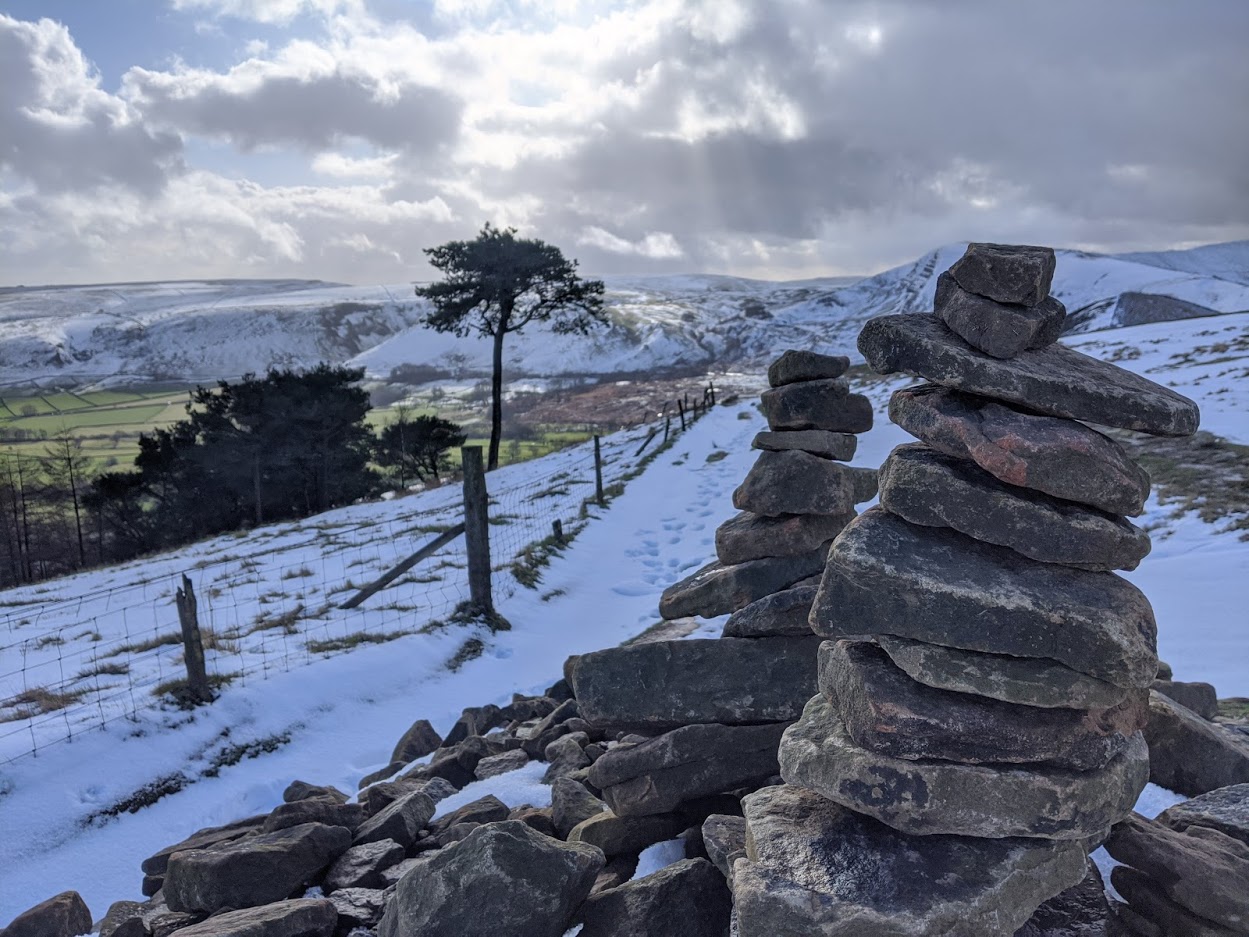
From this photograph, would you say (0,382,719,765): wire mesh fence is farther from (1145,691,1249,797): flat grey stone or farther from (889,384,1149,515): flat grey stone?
(1145,691,1249,797): flat grey stone

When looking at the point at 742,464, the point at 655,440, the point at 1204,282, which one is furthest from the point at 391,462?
the point at 1204,282

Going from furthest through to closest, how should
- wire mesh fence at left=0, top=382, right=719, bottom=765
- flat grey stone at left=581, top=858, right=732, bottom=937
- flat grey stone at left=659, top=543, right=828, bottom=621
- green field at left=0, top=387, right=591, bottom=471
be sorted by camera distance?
green field at left=0, top=387, right=591, bottom=471
wire mesh fence at left=0, top=382, right=719, bottom=765
flat grey stone at left=659, top=543, right=828, bottom=621
flat grey stone at left=581, top=858, right=732, bottom=937

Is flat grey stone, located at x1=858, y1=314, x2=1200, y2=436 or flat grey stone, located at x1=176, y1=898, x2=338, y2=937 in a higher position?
flat grey stone, located at x1=858, y1=314, x2=1200, y2=436

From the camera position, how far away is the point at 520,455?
5081 cm

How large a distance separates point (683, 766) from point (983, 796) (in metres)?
1.95

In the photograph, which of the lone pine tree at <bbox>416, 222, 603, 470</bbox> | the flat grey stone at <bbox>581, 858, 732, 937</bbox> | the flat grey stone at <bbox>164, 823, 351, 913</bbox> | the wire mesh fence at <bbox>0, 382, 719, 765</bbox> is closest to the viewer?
the flat grey stone at <bbox>581, 858, 732, 937</bbox>

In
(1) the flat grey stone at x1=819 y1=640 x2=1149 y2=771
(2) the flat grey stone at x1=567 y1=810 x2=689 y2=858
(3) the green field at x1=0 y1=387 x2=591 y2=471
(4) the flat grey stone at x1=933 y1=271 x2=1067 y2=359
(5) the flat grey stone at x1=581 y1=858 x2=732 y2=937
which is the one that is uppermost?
(4) the flat grey stone at x1=933 y1=271 x2=1067 y2=359

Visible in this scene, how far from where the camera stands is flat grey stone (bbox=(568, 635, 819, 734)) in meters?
5.11

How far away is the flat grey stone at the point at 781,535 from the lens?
6.42 metres

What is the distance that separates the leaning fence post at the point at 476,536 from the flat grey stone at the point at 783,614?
704 cm

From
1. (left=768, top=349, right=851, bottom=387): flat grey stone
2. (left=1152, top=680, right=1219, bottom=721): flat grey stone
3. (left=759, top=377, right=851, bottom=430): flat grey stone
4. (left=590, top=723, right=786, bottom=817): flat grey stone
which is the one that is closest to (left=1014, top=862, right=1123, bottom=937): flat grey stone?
(left=590, top=723, right=786, bottom=817): flat grey stone

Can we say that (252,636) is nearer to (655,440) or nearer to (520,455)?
(655,440)

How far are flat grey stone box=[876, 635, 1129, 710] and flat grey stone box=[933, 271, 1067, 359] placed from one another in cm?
145

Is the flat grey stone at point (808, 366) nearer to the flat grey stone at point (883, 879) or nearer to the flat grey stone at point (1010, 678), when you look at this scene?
the flat grey stone at point (1010, 678)
